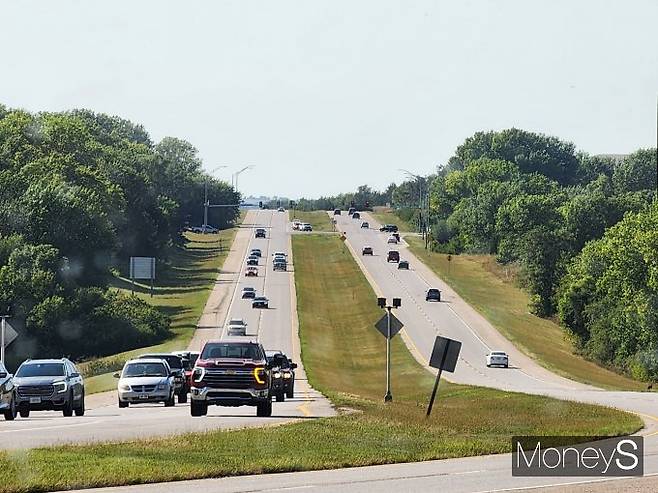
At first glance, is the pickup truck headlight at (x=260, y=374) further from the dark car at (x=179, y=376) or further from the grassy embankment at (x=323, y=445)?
the dark car at (x=179, y=376)

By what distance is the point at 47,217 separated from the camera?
11644 cm

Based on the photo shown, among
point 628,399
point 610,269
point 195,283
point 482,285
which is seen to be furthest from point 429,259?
point 628,399

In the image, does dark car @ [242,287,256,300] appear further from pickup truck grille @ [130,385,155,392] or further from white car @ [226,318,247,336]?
pickup truck grille @ [130,385,155,392]

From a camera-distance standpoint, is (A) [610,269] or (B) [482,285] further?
(B) [482,285]

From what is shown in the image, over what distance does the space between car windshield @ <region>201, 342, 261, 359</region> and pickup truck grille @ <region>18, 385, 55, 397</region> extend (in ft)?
16.0

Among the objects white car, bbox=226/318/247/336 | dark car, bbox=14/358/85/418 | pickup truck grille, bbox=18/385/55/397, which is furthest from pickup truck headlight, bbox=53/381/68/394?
white car, bbox=226/318/247/336

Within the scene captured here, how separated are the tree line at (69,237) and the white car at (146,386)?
52.3 metres

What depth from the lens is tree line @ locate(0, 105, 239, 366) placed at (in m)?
100

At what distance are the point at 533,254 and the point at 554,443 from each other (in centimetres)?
11487

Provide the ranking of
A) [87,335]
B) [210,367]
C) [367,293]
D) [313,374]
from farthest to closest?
[367,293], [87,335], [313,374], [210,367]

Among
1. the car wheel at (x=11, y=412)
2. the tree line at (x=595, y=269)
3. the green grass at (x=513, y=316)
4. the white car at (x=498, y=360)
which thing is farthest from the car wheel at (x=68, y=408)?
the tree line at (x=595, y=269)

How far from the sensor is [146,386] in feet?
144

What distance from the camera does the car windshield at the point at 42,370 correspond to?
3859 centimetres

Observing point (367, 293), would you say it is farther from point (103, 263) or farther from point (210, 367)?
point (210, 367)
